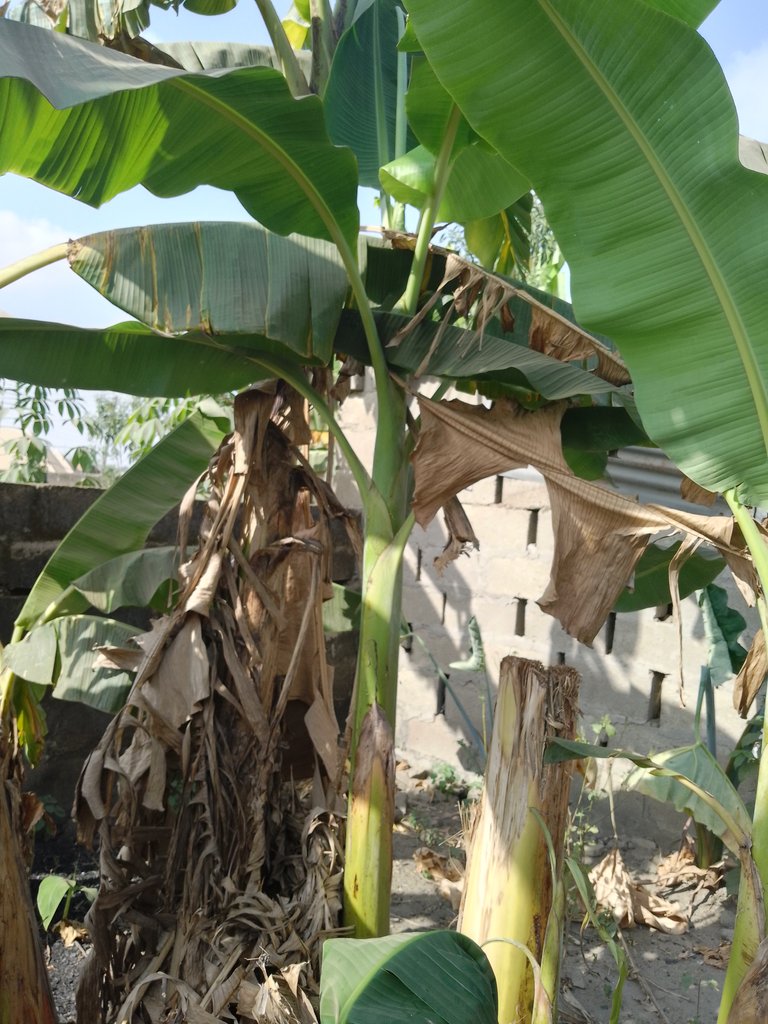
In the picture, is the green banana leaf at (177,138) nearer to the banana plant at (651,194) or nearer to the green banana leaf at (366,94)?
the banana plant at (651,194)

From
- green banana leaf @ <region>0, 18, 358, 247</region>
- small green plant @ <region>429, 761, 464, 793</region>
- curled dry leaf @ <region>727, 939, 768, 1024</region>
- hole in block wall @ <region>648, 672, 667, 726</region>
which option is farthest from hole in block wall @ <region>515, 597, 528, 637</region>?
curled dry leaf @ <region>727, 939, 768, 1024</region>

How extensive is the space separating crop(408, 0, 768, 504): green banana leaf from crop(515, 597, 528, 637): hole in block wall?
284 centimetres

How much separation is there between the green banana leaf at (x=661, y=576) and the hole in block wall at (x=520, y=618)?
1416mm

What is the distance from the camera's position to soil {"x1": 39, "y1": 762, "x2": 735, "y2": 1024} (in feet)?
9.31

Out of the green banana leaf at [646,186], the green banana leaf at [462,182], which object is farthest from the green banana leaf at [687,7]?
the green banana leaf at [462,182]

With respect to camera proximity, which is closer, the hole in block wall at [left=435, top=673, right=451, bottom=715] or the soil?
the soil

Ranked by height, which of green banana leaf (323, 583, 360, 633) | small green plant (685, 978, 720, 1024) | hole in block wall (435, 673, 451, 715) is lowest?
small green plant (685, 978, 720, 1024)

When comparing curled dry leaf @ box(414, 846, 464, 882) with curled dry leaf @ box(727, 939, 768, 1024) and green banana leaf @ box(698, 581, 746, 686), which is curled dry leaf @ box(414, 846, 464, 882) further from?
curled dry leaf @ box(727, 939, 768, 1024)

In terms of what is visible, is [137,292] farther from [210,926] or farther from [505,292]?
[210,926]

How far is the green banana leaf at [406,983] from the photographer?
1.44 m

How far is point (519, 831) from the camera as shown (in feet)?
7.41

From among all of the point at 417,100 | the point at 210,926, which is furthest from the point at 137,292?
the point at 210,926

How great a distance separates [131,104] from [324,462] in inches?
145

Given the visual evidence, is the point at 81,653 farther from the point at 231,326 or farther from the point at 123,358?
the point at 231,326
